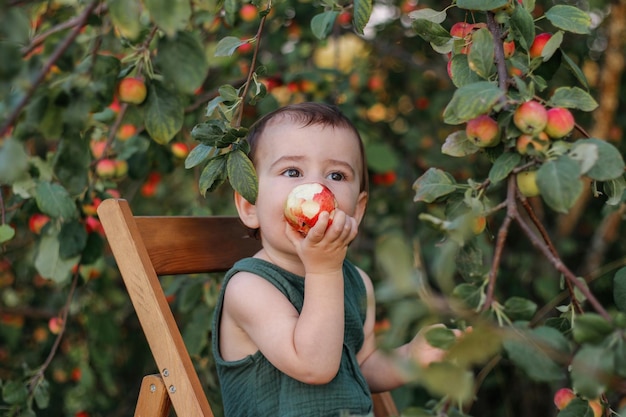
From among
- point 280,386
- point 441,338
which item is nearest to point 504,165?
point 441,338

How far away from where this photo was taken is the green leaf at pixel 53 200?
1454 millimetres

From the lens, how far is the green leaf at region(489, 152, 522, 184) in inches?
35.8

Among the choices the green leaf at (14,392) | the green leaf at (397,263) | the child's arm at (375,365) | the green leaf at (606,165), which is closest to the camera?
the green leaf at (397,263)

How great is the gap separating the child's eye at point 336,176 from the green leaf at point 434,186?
34cm

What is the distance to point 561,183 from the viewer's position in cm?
82

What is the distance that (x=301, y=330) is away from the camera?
44.7 inches

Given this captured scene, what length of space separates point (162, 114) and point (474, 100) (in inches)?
22.9

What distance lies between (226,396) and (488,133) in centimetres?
70

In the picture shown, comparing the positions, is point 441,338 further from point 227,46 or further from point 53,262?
point 53,262

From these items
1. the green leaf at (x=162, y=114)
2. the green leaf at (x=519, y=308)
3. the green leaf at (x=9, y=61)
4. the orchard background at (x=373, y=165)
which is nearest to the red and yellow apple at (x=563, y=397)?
the orchard background at (x=373, y=165)

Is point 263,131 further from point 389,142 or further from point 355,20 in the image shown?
point 389,142

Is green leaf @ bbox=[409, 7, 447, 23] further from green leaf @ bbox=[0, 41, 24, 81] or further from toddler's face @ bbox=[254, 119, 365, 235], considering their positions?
green leaf @ bbox=[0, 41, 24, 81]

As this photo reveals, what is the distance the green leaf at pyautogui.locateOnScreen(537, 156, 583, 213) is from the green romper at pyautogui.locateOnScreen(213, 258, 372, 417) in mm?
499

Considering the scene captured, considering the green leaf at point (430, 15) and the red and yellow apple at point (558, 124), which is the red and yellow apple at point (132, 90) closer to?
the green leaf at point (430, 15)
